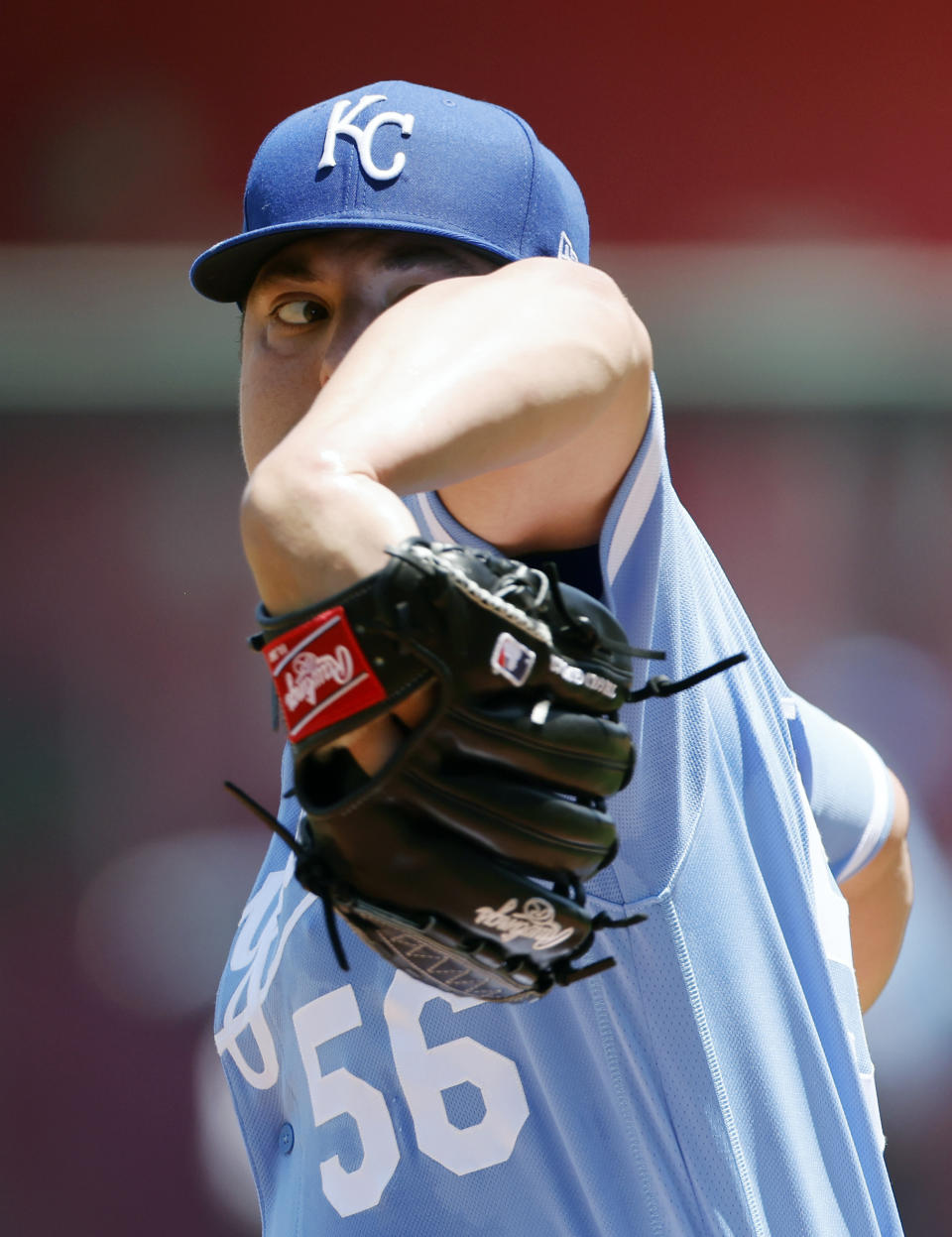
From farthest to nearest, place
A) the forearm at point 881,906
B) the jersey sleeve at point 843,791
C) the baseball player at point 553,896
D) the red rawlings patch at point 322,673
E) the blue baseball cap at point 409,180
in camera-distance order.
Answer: the forearm at point 881,906
the jersey sleeve at point 843,791
the blue baseball cap at point 409,180
the baseball player at point 553,896
the red rawlings patch at point 322,673

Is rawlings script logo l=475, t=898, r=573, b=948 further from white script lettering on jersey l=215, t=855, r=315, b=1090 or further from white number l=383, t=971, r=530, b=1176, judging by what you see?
white script lettering on jersey l=215, t=855, r=315, b=1090

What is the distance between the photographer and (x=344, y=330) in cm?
99

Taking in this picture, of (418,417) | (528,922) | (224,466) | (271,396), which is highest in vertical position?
(224,466)

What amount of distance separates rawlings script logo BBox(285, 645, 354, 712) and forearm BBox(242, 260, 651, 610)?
28 mm

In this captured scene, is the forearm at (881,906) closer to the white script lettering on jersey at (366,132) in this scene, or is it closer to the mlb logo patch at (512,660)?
the white script lettering on jersey at (366,132)

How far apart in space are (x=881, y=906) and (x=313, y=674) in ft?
4.05

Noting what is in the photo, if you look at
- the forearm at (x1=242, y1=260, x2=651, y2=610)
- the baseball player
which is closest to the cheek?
the baseball player

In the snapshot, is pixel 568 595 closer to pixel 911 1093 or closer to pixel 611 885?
pixel 611 885

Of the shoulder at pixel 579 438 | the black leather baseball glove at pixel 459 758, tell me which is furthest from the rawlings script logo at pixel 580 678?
the shoulder at pixel 579 438

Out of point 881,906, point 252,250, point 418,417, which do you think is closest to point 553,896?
point 418,417

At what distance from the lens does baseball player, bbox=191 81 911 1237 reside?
2.31 ft

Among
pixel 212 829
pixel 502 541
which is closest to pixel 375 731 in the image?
pixel 502 541

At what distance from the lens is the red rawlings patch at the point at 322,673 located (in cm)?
58

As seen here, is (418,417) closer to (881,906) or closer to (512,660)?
(512,660)
